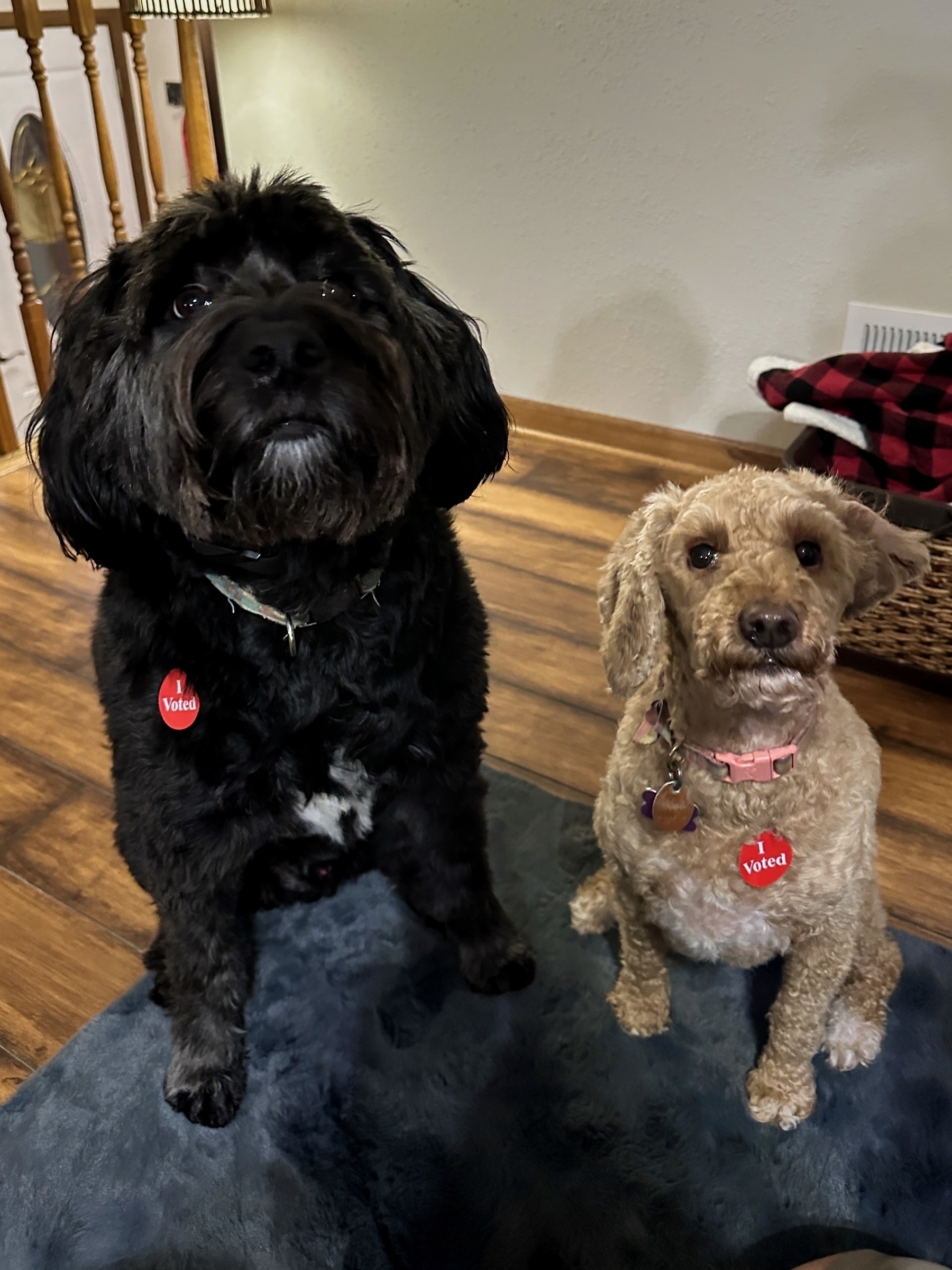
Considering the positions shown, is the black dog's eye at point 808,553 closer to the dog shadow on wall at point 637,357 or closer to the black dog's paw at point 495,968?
the black dog's paw at point 495,968

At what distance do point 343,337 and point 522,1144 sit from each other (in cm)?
92

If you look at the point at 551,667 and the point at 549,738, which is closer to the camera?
the point at 549,738

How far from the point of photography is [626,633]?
98 centimetres

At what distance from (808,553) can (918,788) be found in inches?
32.8

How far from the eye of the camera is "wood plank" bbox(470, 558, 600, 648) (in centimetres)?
204

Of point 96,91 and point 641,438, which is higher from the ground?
point 96,91

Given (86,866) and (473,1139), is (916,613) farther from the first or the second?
(86,866)

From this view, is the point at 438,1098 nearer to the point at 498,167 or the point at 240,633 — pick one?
the point at 240,633

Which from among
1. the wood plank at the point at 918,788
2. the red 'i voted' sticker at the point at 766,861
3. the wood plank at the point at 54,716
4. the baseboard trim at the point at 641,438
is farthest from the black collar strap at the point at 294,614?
the baseboard trim at the point at 641,438

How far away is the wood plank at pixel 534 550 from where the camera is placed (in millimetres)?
2207

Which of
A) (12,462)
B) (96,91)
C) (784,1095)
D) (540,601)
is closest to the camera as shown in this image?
(784,1095)

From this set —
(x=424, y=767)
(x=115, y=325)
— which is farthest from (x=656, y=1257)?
(x=115, y=325)

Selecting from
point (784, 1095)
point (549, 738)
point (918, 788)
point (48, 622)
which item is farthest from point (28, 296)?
point (784, 1095)

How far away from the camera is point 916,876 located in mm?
1467
